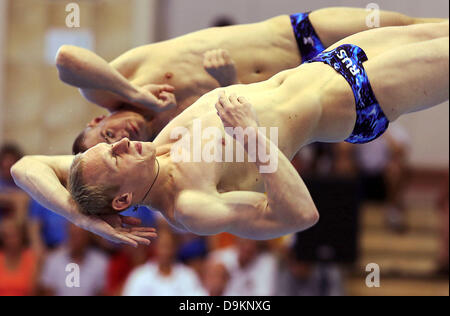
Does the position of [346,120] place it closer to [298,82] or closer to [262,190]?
[298,82]

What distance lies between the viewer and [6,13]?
406 cm

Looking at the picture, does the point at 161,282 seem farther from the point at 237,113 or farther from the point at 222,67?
the point at 237,113

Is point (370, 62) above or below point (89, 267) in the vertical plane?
above

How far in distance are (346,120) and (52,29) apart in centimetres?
182

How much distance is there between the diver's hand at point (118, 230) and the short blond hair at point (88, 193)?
0.02 m

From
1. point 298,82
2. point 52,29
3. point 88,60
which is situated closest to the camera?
point 298,82

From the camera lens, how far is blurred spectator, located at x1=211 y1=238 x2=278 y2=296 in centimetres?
361

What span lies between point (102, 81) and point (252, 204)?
30.3 inches

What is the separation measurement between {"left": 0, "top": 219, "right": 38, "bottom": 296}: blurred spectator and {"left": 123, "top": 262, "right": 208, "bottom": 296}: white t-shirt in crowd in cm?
51

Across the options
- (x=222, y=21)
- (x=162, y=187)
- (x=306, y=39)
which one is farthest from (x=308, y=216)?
(x=222, y=21)

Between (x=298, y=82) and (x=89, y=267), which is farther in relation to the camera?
(x=89, y=267)

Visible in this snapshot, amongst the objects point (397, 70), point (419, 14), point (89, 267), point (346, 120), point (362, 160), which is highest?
point (419, 14)

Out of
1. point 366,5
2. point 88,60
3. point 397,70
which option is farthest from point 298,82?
point 88,60
